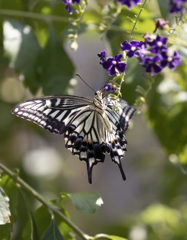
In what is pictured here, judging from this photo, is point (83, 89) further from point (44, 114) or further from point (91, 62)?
point (44, 114)

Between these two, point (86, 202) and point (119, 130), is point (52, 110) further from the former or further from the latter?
point (86, 202)

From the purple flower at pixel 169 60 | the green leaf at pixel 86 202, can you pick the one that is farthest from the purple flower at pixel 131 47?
the green leaf at pixel 86 202

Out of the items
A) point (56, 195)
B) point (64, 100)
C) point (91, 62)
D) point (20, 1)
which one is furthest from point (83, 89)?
point (64, 100)

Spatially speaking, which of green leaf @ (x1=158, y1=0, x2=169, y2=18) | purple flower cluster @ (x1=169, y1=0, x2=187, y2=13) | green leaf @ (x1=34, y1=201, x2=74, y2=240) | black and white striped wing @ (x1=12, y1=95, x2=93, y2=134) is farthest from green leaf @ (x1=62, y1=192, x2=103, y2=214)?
green leaf @ (x1=158, y1=0, x2=169, y2=18)

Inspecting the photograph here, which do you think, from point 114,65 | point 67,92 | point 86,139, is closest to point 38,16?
point 67,92

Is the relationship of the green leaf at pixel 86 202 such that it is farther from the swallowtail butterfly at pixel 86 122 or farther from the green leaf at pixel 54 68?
the green leaf at pixel 54 68

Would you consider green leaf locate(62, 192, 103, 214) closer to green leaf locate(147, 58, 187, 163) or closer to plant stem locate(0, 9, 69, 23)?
green leaf locate(147, 58, 187, 163)

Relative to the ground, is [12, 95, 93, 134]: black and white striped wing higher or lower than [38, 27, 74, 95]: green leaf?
lower
